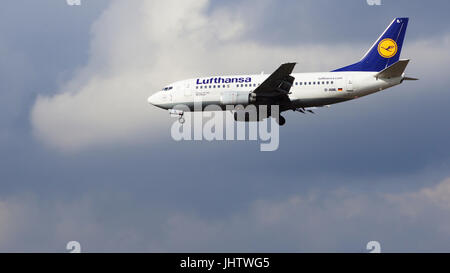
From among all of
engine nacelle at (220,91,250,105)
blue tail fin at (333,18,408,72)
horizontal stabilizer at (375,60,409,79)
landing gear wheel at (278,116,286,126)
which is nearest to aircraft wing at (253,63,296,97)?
engine nacelle at (220,91,250,105)

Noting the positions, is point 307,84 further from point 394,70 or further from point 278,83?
point 394,70

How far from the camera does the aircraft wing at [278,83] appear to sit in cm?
6944

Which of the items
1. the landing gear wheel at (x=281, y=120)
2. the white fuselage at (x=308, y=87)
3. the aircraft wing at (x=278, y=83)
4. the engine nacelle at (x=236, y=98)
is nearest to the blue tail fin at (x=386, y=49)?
the white fuselage at (x=308, y=87)

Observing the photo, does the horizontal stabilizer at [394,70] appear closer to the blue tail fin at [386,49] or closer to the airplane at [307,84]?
the airplane at [307,84]

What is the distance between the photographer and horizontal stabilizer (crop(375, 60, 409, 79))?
68375 millimetres

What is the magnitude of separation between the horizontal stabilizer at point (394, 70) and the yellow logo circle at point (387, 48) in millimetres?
4169

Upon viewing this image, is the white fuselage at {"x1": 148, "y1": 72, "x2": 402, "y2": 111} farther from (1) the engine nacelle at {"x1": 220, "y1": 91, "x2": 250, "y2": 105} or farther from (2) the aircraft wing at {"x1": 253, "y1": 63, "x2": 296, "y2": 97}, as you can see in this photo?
(2) the aircraft wing at {"x1": 253, "y1": 63, "x2": 296, "y2": 97}

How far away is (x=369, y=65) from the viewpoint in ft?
241

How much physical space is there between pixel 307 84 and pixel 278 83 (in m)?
2.92

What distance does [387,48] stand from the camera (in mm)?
74438
